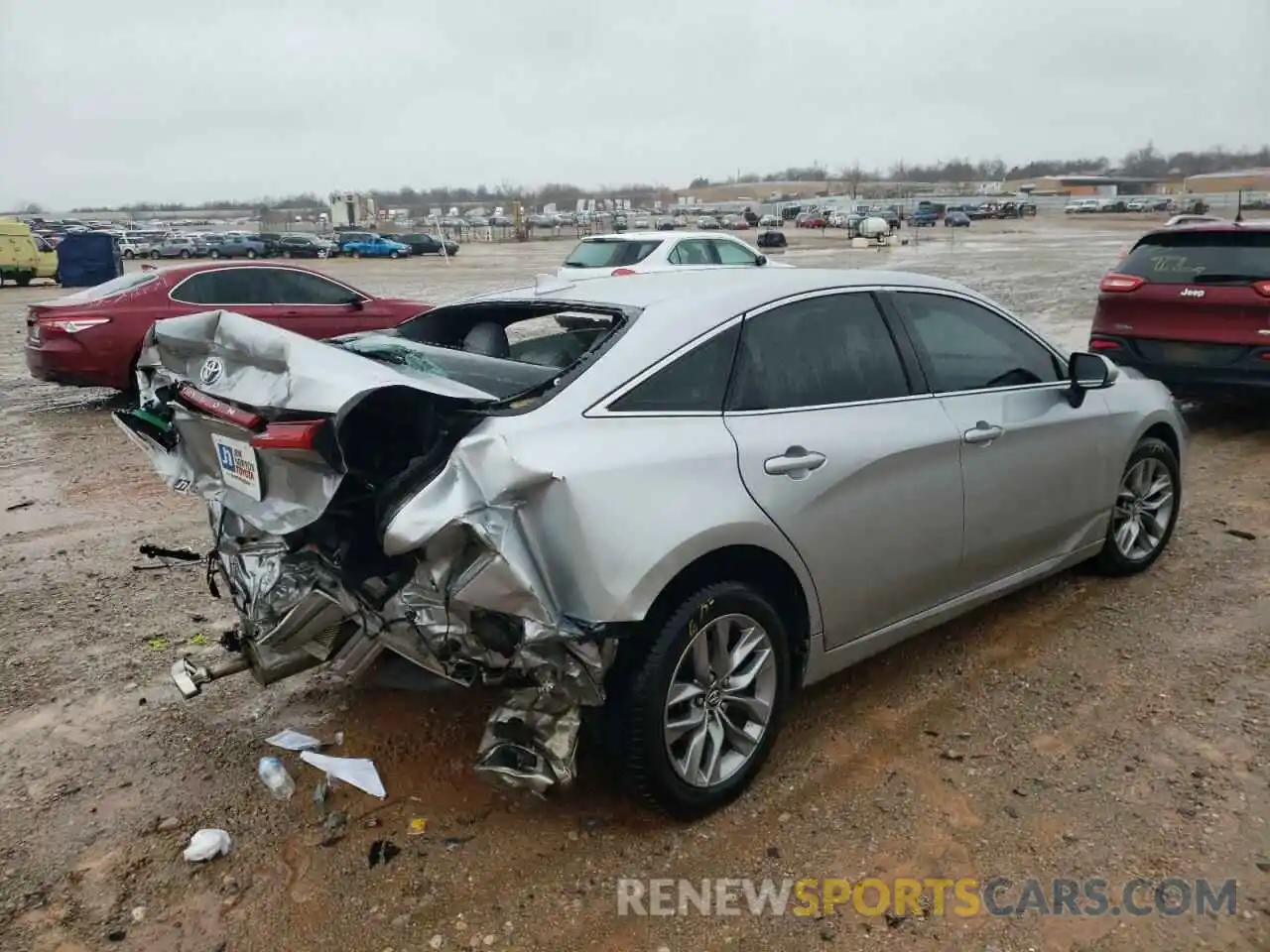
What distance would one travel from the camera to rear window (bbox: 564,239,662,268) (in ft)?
44.9

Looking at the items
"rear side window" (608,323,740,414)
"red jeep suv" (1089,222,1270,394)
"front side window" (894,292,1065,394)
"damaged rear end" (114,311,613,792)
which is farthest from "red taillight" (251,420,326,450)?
"red jeep suv" (1089,222,1270,394)

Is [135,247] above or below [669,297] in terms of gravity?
below

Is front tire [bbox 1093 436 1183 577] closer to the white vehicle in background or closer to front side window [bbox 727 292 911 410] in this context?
front side window [bbox 727 292 911 410]

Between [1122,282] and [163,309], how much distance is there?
8819 millimetres

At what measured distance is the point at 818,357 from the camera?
139 inches

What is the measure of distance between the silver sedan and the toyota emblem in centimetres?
1

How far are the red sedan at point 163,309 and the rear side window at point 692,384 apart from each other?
20.7ft

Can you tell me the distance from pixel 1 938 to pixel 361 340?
2287mm

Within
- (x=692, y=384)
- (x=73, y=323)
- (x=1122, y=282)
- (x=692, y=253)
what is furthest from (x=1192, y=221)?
(x=73, y=323)

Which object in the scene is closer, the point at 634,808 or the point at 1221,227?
the point at 634,808

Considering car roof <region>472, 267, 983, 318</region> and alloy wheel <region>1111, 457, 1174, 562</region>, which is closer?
car roof <region>472, 267, 983, 318</region>

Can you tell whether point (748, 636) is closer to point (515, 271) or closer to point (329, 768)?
point (329, 768)

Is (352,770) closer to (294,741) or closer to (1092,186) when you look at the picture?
(294,741)

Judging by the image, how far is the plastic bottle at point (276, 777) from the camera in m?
3.27
